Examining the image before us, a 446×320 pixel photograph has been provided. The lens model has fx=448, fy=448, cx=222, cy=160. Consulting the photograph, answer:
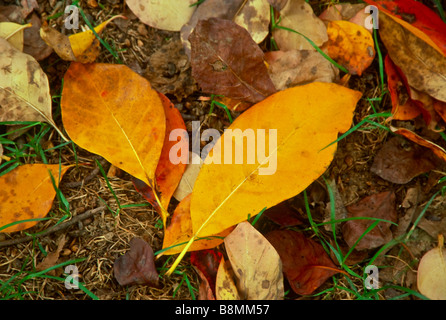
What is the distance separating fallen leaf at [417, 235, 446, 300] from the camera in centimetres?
121

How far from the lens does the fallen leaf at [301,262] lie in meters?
1.22

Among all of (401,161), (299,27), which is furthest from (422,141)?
(299,27)

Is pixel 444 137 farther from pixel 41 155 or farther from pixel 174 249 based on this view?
pixel 41 155

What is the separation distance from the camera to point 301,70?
4.13 ft

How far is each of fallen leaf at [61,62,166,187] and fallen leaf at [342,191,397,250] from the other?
576 mm

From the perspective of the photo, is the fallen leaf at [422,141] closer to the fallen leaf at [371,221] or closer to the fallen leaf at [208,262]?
the fallen leaf at [371,221]

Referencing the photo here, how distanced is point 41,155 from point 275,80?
70 centimetres

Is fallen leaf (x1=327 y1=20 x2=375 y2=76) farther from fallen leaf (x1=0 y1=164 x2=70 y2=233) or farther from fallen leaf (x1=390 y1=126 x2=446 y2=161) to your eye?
fallen leaf (x1=0 y1=164 x2=70 y2=233)

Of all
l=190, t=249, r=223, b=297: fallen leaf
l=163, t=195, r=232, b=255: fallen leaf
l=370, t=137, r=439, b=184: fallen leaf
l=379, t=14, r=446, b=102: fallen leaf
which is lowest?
l=190, t=249, r=223, b=297: fallen leaf

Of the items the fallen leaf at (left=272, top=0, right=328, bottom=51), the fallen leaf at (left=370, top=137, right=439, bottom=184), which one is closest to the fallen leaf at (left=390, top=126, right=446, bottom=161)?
the fallen leaf at (left=370, top=137, right=439, bottom=184)

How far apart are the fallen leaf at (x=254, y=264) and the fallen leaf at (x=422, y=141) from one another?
1.65 ft

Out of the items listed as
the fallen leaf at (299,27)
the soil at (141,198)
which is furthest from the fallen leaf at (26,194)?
the fallen leaf at (299,27)

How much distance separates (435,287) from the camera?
122 centimetres
